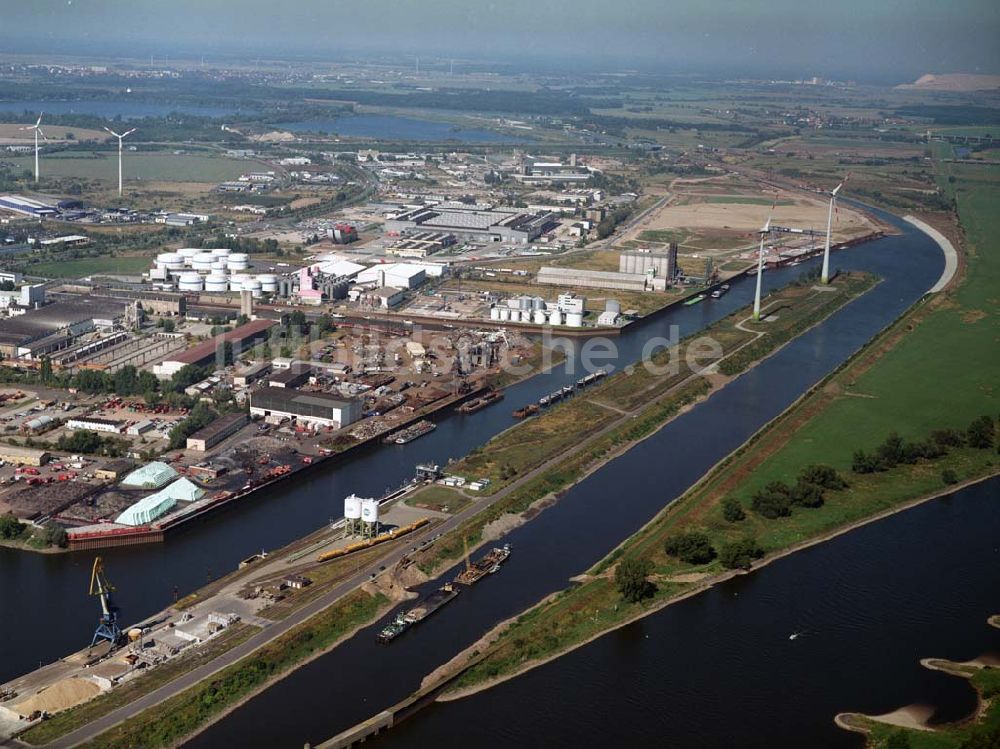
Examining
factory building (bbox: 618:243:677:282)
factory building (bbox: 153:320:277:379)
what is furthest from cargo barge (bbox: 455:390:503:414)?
factory building (bbox: 618:243:677:282)

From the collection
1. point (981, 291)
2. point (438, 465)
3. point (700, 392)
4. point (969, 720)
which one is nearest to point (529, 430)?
point (438, 465)

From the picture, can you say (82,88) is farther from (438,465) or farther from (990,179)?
(438,465)

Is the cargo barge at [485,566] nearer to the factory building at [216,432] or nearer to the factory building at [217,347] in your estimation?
the factory building at [216,432]

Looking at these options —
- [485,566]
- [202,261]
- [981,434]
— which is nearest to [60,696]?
[485,566]

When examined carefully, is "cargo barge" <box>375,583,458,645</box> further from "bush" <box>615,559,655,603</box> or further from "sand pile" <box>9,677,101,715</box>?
"sand pile" <box>9,677,101,715</box>

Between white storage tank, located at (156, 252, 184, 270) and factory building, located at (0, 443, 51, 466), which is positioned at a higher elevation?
white storage tank, located at (156, 252, 184, 270)

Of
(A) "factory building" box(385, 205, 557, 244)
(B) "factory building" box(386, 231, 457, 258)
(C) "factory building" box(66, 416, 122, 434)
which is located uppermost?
(A) "factory building" box(385, 205, 557, 244)
